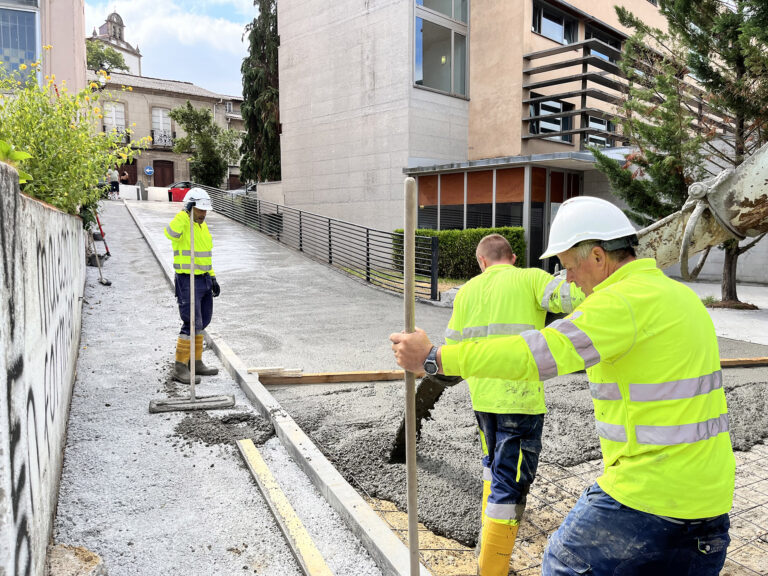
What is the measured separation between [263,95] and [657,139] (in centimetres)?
1963

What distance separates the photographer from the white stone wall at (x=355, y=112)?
18.6 metres

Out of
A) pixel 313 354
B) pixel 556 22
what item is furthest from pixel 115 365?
pixel 556 22

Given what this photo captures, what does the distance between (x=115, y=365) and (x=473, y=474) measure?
15.3 ft

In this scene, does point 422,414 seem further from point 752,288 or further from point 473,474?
point 752,288

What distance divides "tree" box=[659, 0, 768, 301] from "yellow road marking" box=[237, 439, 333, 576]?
410 inches

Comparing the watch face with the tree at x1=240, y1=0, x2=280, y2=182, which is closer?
the watch face

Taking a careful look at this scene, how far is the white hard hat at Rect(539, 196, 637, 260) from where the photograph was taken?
1.95 m

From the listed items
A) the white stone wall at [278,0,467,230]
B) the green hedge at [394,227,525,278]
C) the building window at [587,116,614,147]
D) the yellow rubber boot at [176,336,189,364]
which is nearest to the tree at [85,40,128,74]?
the white stone wall at [278,0,467,230]

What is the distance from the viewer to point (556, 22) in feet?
64.7

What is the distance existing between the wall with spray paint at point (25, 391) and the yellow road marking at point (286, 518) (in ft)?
4.03

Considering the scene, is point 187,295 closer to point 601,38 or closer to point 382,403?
point 382,403

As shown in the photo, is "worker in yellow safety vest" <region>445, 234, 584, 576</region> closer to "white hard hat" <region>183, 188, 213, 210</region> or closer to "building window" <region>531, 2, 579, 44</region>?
"white hard hat" <region>183, 188, 213, 210</region>

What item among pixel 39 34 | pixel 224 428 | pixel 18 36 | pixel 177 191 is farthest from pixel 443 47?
pixel 177 191

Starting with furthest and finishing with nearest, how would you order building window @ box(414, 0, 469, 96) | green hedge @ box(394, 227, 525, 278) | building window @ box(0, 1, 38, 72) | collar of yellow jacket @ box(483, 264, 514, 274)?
building window @ box(414, 0, 469, 96) → green hedge @ box(394, 227, 525, 278) → building window @ box(0, 1, 38, 72) → collar of yellow jacket @ box(483, 264, 514, 274)
